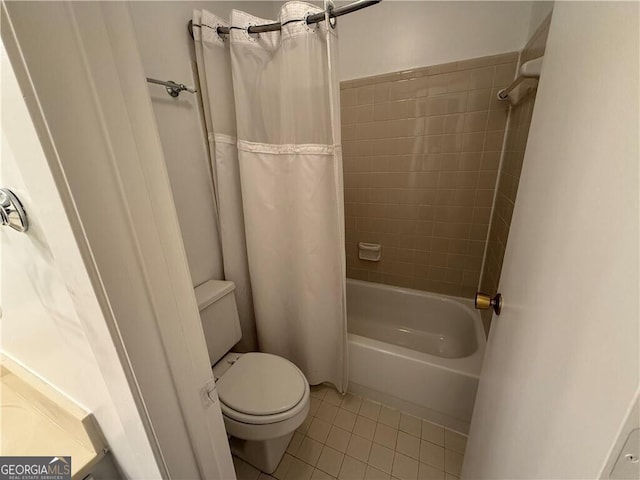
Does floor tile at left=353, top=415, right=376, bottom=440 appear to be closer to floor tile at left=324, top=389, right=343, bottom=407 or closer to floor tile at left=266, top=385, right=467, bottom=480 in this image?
floor tile at left=266, top=385, right=467, bottom=480

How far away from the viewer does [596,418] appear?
0.32m

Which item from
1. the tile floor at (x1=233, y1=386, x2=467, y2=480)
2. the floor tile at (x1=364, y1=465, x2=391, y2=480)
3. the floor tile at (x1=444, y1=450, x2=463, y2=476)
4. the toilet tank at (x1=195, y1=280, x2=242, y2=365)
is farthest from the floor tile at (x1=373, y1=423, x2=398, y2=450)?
the toilet tank at (x1=195, y1=280, x2=242, y2=365)

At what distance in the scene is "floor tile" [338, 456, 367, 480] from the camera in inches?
44.4

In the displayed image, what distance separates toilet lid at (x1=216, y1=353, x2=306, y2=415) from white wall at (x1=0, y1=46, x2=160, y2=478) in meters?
0.41

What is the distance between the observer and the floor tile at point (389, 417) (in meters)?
1.34

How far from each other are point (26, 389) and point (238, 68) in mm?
1321

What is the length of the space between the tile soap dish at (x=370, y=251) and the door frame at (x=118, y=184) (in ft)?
5.03

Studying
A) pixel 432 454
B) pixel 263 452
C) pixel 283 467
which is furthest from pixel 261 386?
pixel 432 454

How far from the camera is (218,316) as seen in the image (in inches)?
46.9

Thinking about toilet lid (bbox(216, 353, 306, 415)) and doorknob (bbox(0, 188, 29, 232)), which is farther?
toilet lid (bbox(216, 353, 306, 415))

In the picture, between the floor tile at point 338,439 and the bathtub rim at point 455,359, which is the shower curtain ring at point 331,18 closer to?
the bathtub rim at point 455,359

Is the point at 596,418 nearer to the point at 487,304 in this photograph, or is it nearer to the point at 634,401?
the point at 634,401

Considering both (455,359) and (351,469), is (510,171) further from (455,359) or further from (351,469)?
(351,469)

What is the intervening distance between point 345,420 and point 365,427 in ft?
0.36
